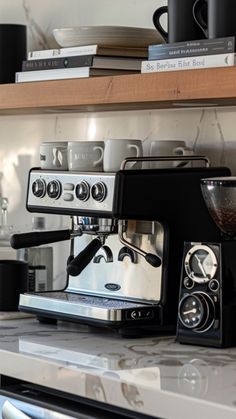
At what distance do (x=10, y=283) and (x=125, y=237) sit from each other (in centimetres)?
40

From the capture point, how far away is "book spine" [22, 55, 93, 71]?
2.62 m

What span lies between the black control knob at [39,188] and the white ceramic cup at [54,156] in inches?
5.1

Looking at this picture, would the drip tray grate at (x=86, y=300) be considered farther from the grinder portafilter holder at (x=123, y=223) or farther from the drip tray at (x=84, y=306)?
the grinder portafilter holder at (x=123, y=223)

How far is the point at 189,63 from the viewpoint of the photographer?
2352 mm

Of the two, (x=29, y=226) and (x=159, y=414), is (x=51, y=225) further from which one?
(x=159, y=414)

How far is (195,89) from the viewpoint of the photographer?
2322 millimetres

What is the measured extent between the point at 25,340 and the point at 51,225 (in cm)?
85

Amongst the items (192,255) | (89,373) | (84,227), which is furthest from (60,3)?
(89,373)

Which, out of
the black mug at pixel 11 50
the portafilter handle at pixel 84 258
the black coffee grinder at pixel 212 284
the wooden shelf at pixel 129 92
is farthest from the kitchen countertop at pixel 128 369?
the black mug at pixel 11 50

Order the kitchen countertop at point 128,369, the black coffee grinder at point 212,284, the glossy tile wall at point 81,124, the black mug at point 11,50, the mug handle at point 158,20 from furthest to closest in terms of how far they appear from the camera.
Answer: the black mug at point 11,50
the glossy tile wall at point 81,124
the mug handle at point 158,20
the black coffee grinder at point 212,284
the kitchen countertop at point 128,369

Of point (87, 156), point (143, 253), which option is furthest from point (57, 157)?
point (143, 253)

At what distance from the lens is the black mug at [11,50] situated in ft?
9.89

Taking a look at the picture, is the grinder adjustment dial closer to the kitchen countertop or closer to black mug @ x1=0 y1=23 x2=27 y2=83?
the kitchen countertop

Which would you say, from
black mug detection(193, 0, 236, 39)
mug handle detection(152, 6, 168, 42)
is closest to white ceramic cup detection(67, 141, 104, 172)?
mug handle detection(152, 6, 168, 42)
